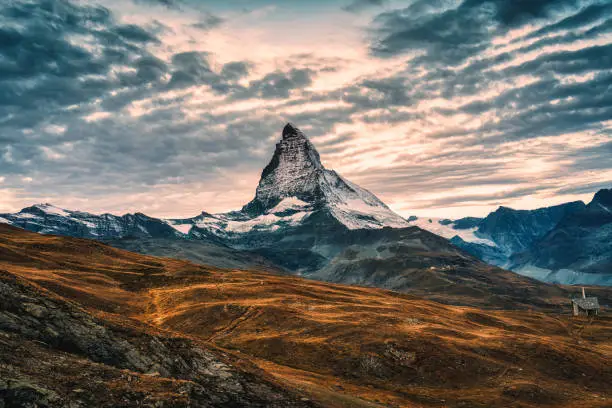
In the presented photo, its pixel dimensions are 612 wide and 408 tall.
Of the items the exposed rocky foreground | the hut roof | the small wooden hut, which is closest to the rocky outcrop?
the exposed rocky foreground

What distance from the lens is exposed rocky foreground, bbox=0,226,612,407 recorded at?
34469 mm

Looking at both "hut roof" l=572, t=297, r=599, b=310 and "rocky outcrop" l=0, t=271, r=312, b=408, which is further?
"hut roof" l=572, t=297, r=599, b=310

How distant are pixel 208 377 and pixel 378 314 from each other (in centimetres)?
6709

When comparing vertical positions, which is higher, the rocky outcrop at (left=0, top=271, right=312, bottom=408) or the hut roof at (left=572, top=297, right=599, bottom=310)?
the rocky outcrop at (left=0, top=271, right=312, bottom=408)

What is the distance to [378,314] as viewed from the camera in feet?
347

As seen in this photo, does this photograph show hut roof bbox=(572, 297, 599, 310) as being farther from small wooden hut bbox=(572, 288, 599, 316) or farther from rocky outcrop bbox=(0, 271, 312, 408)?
rocky outcrop bbox=(0, 271, 312, 408)

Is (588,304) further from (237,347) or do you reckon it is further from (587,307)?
(237,347)

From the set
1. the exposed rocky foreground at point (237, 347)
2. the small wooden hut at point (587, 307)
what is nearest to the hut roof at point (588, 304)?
the small wooden hut at point (587, 307)

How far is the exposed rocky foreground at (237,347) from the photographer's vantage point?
34469 mm

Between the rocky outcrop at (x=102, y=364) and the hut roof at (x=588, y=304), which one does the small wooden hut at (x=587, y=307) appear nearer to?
the hut roof at (x=588, y=304)

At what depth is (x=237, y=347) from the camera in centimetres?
8181

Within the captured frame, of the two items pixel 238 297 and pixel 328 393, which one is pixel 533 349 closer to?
pixel 328 393

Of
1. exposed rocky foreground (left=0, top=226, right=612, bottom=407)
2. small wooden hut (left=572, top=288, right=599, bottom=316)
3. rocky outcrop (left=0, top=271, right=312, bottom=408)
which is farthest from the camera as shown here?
small wooden hut (left=572, top=288, right=599, bottom=316)

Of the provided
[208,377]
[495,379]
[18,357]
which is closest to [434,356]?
[495,379]
